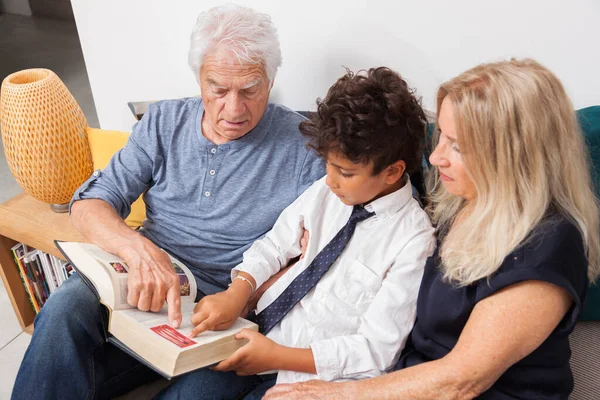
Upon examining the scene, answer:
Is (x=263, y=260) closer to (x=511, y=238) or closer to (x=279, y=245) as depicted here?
(x=279, y=245)

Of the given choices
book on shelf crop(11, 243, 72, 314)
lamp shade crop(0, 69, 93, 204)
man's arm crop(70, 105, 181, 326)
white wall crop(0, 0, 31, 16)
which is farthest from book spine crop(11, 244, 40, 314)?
white wall crop(0, 0, 31, 16)

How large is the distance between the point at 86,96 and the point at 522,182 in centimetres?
359

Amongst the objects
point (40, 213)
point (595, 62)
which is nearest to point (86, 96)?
point (40, 213)

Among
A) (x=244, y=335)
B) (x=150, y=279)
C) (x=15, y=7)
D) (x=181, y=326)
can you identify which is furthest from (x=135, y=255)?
(x=15, y=7)

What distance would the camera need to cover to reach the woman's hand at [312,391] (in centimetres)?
126

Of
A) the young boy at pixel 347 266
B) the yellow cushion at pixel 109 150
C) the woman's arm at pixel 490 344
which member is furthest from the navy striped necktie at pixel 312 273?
the yellow cushion at pixel 109 150

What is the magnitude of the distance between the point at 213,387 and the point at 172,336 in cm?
25

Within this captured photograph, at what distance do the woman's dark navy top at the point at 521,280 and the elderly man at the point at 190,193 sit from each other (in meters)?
Result: 0.49

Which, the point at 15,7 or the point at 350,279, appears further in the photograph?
the point at 15,7

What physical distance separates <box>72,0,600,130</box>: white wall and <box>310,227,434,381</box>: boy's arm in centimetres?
59

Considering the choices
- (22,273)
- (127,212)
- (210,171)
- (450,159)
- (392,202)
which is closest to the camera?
(450,159)

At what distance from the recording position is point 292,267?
5.02 ft

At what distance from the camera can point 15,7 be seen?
6086 mm

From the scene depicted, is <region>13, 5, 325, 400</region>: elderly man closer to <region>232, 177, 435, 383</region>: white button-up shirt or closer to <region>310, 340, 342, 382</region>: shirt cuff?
<region>232, 177, 435, 383</region>: white button-up shirt
